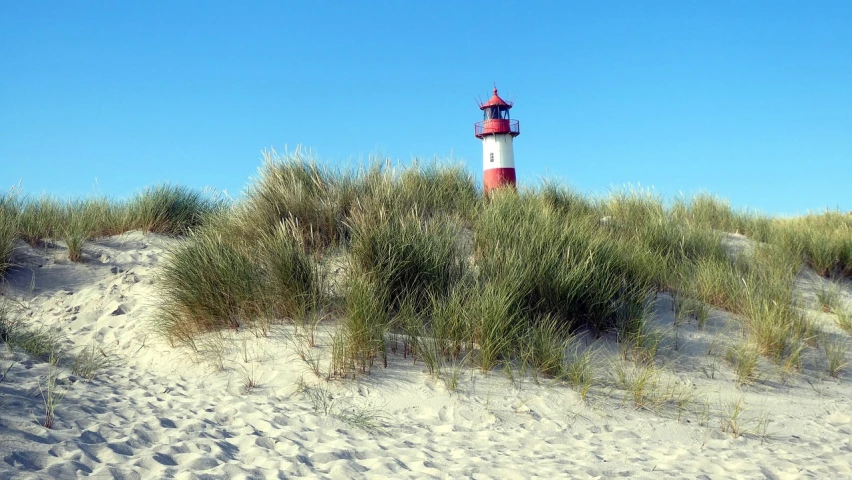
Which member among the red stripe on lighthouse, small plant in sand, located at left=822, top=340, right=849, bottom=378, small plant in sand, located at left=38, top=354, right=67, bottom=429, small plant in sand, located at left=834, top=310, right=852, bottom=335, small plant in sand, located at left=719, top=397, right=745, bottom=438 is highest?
the red stripe on lighthouse

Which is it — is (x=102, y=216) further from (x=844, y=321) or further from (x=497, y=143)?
(x=844, y=321)

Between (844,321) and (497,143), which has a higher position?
(497,143)

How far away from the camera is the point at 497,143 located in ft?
49.8

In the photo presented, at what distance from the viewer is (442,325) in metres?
5.53

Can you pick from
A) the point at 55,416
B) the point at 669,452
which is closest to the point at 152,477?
the point at 55,416

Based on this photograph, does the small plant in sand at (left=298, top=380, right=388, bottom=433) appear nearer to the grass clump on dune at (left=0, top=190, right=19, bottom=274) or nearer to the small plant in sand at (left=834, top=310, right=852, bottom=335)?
the grass clump on dune at (left=0, top=190, right=19, bottom=274)

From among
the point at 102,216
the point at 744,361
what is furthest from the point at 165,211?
the point at 744,361

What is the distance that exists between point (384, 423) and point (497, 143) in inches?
449

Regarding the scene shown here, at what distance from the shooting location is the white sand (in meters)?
3.83

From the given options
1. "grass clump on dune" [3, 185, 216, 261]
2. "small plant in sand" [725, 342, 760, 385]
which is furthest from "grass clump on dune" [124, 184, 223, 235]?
"small plant in sand" [725, 342, 760, 385]

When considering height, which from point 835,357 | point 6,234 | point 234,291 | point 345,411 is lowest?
point 835,357

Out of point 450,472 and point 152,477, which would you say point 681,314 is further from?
point 152,477

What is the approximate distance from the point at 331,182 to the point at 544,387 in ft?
15.9

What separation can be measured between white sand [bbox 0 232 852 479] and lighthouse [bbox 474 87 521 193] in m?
8.74
